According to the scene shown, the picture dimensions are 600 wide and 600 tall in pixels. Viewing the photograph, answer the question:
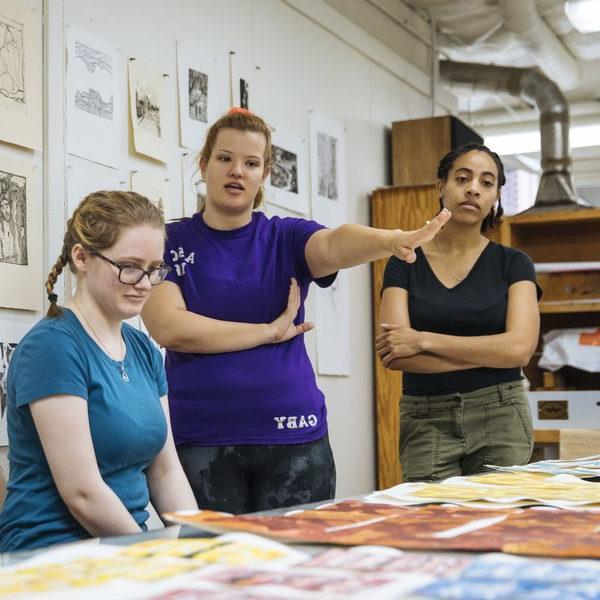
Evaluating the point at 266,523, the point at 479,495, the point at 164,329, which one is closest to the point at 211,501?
the point at 164,329

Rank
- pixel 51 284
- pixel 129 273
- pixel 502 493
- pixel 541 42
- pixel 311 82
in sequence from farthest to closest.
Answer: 1. pixel 541 42
2. pixel 311 82
3. pixel 51 284
4. pixel 129 273
5. pixel 502 493

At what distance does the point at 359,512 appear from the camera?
1.14 m

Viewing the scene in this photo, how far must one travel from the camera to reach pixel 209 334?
1.92 metres

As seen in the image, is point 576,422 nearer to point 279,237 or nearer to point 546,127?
point 279,237

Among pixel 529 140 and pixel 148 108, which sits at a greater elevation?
Result: pixel 529 140

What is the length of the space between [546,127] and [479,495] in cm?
548

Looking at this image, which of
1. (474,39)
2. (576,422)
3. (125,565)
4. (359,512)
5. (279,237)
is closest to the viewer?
(125,565)

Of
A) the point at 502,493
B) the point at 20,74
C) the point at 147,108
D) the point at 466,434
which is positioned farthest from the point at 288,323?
the point at 147,108

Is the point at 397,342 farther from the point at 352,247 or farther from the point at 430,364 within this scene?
the point at 352,247

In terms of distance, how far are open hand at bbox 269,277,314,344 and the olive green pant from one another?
42 centimetres

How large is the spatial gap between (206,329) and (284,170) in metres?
2.30

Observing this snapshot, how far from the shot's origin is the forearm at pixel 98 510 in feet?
4.56

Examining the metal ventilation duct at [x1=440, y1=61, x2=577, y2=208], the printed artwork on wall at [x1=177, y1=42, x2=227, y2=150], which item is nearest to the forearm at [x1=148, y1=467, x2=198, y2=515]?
the printed artwork on wall at [x1=177, y1=42, x2=227, y2=150]

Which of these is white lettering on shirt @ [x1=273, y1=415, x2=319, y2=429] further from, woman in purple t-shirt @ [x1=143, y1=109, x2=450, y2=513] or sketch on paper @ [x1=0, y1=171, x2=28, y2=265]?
sketch on paper @ [x1=0, y1=171, x2=28, y2=265]
